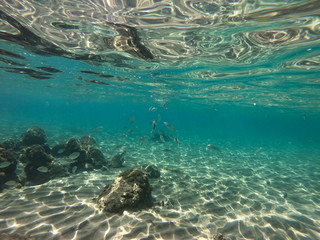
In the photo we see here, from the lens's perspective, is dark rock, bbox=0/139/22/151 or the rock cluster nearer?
the rock cluster

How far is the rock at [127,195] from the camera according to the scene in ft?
19.6

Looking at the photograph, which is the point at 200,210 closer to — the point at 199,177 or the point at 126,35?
the point at 199,177

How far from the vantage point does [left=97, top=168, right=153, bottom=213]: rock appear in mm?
5977

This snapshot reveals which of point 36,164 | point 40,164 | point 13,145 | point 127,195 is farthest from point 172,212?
point 13,145

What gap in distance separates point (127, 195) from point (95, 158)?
7.22 metres

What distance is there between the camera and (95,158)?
12.4m

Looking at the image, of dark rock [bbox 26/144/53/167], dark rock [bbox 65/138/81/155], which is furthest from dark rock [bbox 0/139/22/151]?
dark rock [bbox 26/144/53/167]

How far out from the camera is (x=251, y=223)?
637 cm

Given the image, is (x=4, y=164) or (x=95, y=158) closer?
(x=4, y=164)

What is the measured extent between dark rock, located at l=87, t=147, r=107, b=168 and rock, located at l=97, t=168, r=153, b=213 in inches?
228

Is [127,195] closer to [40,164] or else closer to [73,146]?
[40,164]

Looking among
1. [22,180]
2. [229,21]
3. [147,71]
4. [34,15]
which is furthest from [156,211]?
[147,71]

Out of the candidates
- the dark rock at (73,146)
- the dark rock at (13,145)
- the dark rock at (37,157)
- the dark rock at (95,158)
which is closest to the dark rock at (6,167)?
the dark rock at (37,157)

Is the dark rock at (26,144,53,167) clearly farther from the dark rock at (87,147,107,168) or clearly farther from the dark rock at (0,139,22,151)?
the dark rock at (0,139,22,151)
